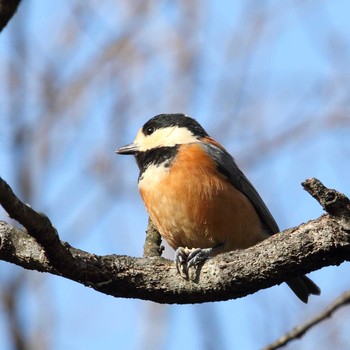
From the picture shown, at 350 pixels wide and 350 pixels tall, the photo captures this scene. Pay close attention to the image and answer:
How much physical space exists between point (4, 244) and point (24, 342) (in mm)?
5199

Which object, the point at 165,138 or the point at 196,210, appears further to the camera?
the point at 165,138

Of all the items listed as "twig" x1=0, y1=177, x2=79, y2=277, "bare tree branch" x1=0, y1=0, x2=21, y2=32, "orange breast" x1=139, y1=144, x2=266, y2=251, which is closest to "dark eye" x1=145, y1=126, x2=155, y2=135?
"orange breast" x1=139, y1=144, x2=266, y2=251

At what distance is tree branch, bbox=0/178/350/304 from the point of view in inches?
142

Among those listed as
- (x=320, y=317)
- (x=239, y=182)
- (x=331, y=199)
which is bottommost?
(x=320, y=317)

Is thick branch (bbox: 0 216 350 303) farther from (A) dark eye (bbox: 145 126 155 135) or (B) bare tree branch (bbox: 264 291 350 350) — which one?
(A) dark eye (bbox: 145 126 155 135)

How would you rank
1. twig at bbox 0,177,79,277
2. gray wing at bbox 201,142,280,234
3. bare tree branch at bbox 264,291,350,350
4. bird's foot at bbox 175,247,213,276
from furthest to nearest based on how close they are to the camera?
gray wing at bbox 201,142,280,234 < bird's foot at bbox 175,247,213,276 < twig at bbox 0,177,79,277 < bare tree branch at bbox 264,291,350,350

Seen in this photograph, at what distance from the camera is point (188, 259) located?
14.6ft

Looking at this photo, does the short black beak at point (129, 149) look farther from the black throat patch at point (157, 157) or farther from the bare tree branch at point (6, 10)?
the bare tree branch at point (6, 10)

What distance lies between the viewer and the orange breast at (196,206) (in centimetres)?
563

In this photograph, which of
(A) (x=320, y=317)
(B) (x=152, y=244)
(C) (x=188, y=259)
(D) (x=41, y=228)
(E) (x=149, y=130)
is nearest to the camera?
(A) (x=320, y=317)

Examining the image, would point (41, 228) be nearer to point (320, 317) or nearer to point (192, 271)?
point (192, 271)

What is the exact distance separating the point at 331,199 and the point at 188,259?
1.26 metres

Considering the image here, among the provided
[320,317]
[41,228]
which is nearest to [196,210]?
[41,228]

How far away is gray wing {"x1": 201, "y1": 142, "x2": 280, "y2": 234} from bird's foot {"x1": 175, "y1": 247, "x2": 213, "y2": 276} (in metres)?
0.93
